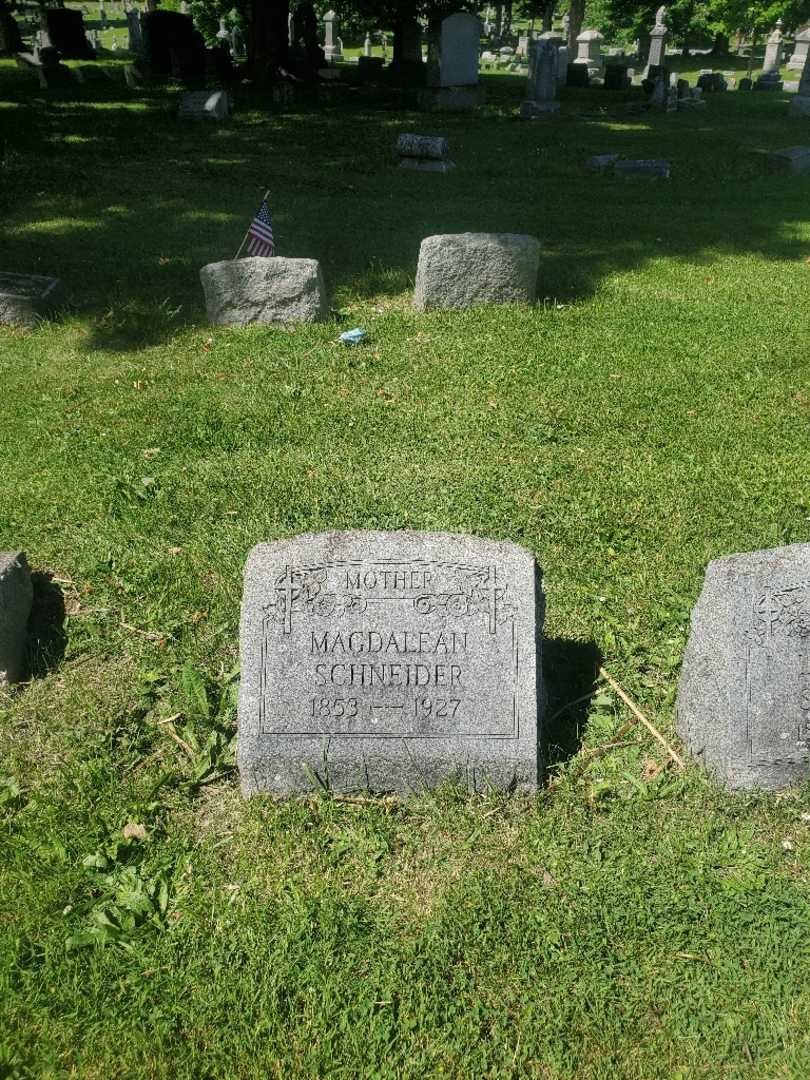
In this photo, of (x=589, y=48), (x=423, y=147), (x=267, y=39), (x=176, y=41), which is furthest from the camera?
(x=589, y=48)

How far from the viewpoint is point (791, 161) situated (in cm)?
1462

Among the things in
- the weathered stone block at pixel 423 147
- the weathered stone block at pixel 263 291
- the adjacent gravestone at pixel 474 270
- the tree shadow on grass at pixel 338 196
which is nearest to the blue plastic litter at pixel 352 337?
the weathered stone block at pixel 263 291

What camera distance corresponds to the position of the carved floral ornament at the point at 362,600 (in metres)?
3.26

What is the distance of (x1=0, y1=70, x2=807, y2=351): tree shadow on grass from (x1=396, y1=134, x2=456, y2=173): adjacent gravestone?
0.32 m

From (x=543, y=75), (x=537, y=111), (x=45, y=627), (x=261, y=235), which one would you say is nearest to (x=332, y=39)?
(x=543, y=75)

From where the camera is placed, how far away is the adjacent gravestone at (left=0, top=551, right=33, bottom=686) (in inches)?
154

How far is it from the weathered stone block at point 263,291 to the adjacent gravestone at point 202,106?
465 inches

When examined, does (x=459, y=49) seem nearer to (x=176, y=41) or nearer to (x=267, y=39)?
(x=267, y=39)

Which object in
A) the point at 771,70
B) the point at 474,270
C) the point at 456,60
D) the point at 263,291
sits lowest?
the point at 771,70

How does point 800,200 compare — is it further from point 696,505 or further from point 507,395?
point 696,505

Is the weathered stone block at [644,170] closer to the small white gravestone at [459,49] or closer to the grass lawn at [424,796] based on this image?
the grass lawn at [424,796]

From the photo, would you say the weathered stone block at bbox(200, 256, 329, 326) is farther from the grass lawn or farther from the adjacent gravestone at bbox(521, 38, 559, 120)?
the adjacent gravestone at bbox(521, 38, 559, 120)

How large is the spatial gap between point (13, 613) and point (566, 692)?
2425 mm

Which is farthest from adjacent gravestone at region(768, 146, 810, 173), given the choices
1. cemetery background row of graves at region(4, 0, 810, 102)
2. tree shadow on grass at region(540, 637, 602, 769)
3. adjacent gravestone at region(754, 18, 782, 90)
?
adjacent gravestone at region(754, 18, 782, 90)
